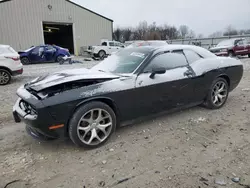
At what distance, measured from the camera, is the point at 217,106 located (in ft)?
14.4

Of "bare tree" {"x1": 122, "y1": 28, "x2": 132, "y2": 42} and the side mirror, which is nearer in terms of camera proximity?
the side mirror

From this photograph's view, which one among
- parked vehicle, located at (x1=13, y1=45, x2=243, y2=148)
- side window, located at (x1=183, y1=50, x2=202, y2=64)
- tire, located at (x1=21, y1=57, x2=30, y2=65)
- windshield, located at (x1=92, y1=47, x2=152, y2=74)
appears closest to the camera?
parked vehicle, located at (x1=13, y1=45, x2=243, y2=148)

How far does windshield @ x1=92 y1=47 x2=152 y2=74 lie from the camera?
138 inches

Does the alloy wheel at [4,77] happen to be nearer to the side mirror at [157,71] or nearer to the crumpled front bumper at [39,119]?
the crumpled front bumper at [39,119]

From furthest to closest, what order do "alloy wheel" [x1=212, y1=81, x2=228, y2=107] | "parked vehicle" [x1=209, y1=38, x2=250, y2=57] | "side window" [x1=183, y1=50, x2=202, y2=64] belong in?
"parked vehicle" [x1=209, y1=38, x2=250, y2=57], "alloy wheel" [x1=212, y1=81, x2=228, y2=107], "side window" [x1=183, y1=50, x2=202, y2=64]

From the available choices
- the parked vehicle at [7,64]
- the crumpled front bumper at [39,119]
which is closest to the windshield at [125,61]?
the crumpled front bumper at [39,119]

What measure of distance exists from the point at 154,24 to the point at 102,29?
136 feet

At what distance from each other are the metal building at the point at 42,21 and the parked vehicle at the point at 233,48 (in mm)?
14131

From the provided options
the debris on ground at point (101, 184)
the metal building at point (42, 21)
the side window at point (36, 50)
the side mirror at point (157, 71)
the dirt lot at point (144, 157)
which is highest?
Result: the metal building at point (42, 21)

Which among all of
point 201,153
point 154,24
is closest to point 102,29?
point 201,153

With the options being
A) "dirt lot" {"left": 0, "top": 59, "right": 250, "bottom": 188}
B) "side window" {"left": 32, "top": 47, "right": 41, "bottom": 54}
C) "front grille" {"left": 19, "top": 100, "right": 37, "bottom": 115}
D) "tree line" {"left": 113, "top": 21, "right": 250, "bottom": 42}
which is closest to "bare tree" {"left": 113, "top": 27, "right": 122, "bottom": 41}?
"tree line" {"left": 113, "top": 21, "right": 250, "bottom": 42}

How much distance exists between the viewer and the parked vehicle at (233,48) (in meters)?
14.1

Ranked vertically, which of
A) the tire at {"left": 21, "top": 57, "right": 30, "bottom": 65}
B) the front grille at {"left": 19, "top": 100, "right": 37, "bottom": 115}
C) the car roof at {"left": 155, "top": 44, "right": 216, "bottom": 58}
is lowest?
the front grille at {"left": 19, "top": 100, "right": 37, "bottom": 115}

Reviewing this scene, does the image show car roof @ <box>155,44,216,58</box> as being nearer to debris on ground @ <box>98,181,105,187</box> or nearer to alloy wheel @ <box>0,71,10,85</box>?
debris on ground @ <box>98,181,105,187</box>
